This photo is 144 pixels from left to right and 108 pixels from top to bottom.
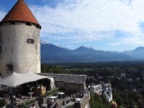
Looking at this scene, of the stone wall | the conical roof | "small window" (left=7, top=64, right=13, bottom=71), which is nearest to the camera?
the stone wall

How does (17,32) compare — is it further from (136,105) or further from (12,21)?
(136,105)

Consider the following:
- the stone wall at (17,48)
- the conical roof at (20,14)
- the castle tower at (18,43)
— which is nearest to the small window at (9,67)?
the castle tower at (18,43)

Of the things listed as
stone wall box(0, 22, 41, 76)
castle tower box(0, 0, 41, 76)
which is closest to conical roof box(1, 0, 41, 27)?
castle tower box(0, 0, 41, 76)

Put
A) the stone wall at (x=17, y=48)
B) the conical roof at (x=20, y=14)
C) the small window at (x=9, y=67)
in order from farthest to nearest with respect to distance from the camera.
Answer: the conical roof at (x=20, y=14) < the small window at (x=9, y=67) < the stone wall at (x=17, y=48)

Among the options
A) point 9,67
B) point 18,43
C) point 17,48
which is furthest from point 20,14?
point 9,67

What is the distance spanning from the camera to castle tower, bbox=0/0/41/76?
95.4ft

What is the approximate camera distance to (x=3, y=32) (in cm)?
2973

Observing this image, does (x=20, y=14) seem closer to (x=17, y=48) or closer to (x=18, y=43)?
(x=18, y=43)

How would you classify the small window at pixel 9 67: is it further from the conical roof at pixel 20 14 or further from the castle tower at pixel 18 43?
the conical roof at pixel 20 14

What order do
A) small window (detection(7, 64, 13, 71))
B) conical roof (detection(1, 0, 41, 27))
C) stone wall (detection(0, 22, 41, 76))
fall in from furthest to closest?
conical roof (detection(1, 0, 41, 27)) → small window (detection(7, 64, 13, 71)) → stone wall (detection(0, 22, 41, 76))

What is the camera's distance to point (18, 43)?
29.1m

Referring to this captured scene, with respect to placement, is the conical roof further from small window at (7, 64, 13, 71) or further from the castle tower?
small window at (7, 64, 13, 71)

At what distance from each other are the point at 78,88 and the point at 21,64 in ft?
24.0

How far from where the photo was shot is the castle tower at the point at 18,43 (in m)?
29.1
